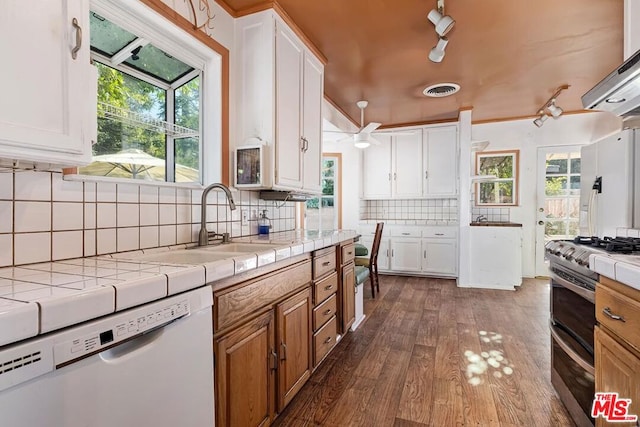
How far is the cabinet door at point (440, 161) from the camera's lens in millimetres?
4684

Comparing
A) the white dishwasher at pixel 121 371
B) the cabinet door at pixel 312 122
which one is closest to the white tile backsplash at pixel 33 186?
the white dishwasher at pixel 121 371

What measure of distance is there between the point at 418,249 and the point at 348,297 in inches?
101

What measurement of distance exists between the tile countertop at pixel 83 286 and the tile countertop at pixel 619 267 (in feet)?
4.35

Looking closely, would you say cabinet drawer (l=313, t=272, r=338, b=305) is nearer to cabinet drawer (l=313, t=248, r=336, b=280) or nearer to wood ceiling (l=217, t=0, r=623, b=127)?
cabinet drawer (l=313, t=248, r=336, b=280)

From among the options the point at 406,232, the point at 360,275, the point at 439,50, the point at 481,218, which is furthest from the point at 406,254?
the point at 439,50

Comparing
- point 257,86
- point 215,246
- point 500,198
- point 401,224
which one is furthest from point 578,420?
point 500,198

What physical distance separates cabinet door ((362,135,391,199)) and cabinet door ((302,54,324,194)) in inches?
99.6

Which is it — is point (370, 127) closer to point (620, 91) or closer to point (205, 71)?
point (205, 71)

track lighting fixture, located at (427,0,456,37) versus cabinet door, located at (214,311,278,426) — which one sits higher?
track lighting fixture, located at (427,0,456,37)

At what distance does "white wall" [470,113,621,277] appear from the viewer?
445 centimetres

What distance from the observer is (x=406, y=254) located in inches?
191

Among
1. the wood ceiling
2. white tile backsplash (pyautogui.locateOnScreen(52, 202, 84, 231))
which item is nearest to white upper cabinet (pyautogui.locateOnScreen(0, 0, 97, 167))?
white tile backsplash (pyautogui.locateOnScreen(52, 202, 84, 231))

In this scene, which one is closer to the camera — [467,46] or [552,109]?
[467,46]

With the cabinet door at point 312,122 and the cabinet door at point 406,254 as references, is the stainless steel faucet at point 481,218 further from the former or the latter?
the cabinet door at point 312,122
